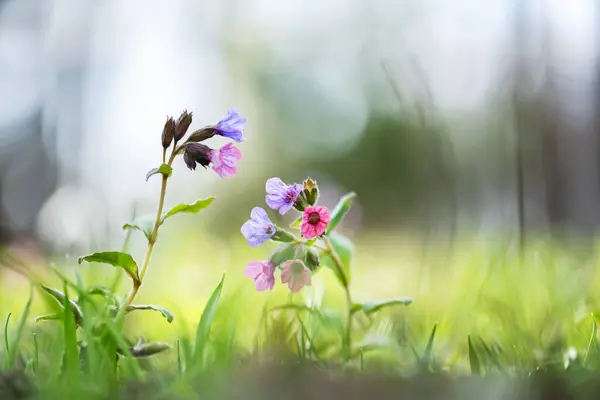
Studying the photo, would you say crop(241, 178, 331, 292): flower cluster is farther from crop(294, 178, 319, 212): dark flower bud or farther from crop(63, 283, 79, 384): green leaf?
crop(63, 283, 79, 384): green leaf

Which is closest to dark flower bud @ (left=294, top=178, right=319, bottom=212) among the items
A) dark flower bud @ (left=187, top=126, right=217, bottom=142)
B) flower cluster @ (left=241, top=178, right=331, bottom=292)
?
flower cluster @ (left=241, top=178, right=331, bottom=292)

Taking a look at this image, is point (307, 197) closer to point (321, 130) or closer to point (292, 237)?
point (292, 237)

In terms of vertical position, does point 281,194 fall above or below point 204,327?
above

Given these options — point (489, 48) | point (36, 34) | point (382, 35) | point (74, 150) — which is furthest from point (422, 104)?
point (382, 35)

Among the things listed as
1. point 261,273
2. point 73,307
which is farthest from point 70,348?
point 261,273

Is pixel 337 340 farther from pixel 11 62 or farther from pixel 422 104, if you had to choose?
pixel 11 62

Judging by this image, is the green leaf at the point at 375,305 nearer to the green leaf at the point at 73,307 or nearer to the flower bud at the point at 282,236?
the flower bud at the point at 282,236
